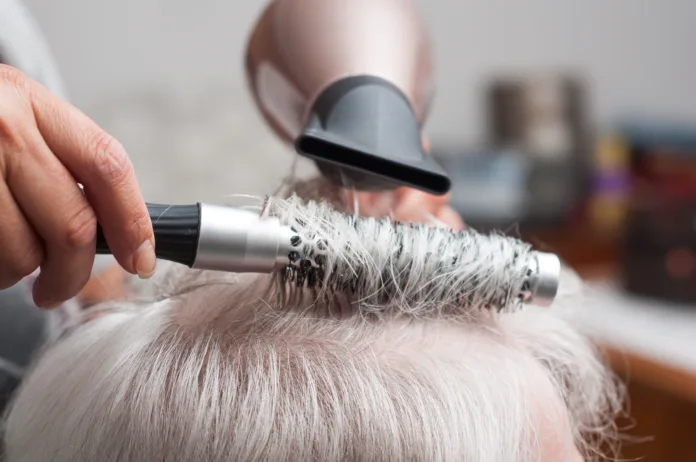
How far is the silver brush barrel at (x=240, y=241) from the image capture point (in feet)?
1.27

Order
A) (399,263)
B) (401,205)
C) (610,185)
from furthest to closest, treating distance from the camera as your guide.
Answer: (610,185), (401,205), (399,263)

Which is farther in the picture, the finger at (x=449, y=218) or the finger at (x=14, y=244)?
the finger at (x=449, y=218)

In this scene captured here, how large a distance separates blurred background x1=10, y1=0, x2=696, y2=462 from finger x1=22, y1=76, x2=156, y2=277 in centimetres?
98

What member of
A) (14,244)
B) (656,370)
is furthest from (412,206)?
(656,370)

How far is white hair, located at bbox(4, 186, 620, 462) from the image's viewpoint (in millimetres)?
409

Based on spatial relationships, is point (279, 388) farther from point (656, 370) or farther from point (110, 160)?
point (656, 370)

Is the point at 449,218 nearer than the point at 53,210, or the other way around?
the point at 53,210

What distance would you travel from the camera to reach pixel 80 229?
0.35 metres

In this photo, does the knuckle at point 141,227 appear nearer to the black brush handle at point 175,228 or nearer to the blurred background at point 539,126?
the black brush handle at point 175,228

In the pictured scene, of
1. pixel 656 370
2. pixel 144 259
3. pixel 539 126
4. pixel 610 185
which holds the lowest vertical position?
pixel 656 370

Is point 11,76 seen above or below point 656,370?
above

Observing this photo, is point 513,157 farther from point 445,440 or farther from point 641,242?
point 445,440

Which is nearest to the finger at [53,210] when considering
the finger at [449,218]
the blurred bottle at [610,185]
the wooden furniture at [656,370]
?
the finger at [449,218]

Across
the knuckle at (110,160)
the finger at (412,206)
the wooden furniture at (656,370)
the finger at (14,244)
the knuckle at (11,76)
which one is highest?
the knuckle at (11,76)
